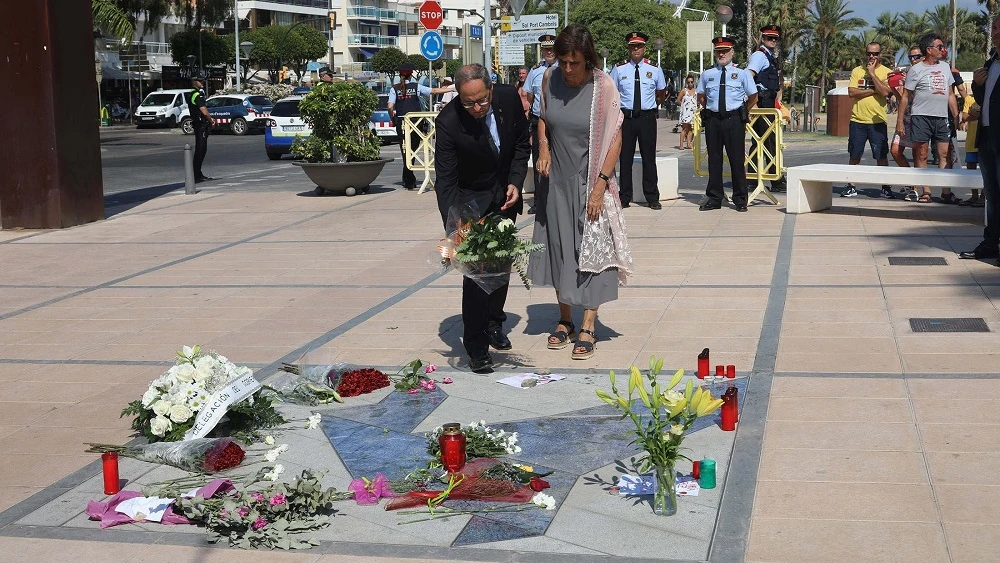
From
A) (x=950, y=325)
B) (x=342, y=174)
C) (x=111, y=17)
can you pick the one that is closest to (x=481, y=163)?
(x=950, y=325)

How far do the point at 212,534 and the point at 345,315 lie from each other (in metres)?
4.17

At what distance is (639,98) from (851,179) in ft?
8.97

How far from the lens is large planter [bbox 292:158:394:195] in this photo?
16.4 meters

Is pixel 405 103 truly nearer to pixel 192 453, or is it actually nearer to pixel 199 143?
pixel 199 143

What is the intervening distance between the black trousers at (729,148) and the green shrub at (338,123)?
16.8 feet

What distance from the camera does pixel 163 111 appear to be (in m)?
46.3

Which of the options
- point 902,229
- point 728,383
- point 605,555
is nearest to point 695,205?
point 902,229

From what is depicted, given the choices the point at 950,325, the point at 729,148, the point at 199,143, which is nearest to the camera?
the point at 950,325

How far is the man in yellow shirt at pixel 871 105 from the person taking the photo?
13.6 metres

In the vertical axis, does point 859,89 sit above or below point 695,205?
above

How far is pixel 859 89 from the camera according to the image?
1368cm

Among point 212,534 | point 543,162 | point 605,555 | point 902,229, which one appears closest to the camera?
point 605,555

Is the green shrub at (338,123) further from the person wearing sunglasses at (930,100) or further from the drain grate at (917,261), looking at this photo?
the drain grate at (917,261)

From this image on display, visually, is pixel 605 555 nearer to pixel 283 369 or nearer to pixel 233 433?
pixel 233 433
